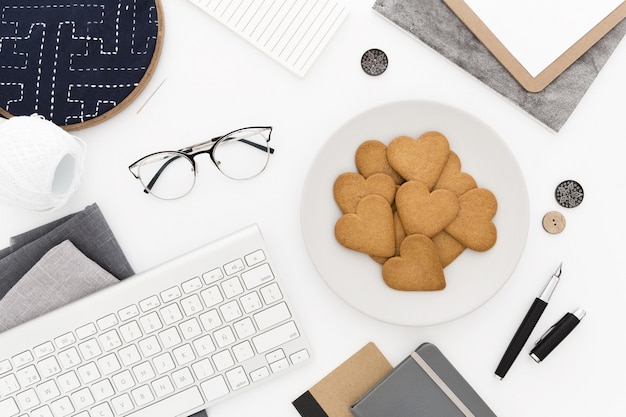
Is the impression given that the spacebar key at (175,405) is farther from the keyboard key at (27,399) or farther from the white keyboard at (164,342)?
the keyboard key at (27,399)

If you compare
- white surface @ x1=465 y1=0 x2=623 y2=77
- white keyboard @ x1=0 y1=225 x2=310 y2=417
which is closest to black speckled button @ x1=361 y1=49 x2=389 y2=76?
white surface @ x1=465 y1=0 x2=623 y2=77

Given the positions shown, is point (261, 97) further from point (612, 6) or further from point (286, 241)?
point (612, 6)

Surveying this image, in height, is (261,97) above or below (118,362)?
above

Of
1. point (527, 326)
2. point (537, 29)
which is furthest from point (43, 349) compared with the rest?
point (537, 29)

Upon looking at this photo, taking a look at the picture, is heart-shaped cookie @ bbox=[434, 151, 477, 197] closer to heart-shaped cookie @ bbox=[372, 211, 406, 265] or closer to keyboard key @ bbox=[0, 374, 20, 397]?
heart-shaped cookie @ bbox=[372, 211, 406, 265]

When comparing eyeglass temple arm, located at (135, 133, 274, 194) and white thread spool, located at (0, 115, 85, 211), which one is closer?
white thread spool, located at (0, 115, 85, 211)

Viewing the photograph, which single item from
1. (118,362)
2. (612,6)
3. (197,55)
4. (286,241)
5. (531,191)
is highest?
(612,6)

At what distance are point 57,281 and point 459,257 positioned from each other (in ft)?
1.68

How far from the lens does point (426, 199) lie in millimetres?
688

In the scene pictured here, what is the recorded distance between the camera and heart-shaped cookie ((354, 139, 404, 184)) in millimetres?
708

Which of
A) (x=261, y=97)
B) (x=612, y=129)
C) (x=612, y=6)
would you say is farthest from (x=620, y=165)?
(x=261, y=97)

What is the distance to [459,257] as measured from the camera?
731 mm

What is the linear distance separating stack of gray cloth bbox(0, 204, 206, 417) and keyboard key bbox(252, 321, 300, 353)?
4.8 inches

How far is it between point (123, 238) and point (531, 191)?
0.54 meters
